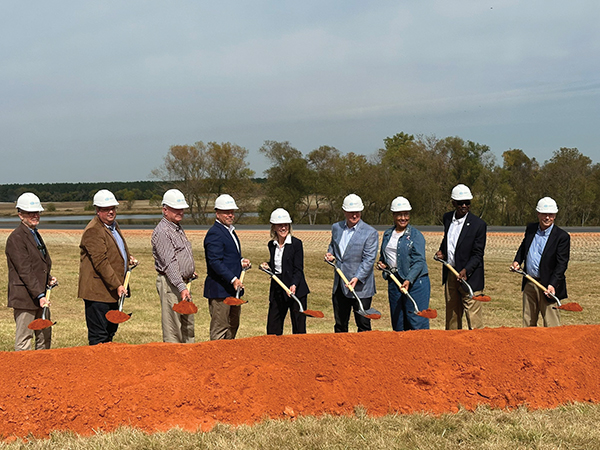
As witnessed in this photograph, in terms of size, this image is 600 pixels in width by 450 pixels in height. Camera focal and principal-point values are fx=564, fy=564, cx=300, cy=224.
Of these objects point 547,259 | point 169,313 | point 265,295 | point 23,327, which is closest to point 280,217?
point 169,313

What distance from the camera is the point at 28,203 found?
599cm

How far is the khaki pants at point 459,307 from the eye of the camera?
6.69 meters

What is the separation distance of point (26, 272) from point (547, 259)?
570cm

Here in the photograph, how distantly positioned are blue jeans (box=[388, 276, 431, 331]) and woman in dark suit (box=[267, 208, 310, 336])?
1.07 metres

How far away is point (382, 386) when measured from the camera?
15.2 feet

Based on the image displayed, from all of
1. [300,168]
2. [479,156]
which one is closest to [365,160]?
[300,168]

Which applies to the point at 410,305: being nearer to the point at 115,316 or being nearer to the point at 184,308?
the point at 184,308

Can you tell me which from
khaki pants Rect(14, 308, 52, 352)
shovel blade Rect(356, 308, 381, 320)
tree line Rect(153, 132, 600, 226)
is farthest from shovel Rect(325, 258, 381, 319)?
tree line Rect(153, 132, 600, 226)

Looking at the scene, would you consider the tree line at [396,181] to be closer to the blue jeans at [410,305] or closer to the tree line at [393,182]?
the tree line at [393,182]

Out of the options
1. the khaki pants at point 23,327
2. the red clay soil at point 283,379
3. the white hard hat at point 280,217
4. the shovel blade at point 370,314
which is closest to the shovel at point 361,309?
the shovel blade at point 370,314

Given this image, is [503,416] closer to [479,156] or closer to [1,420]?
[1,420]

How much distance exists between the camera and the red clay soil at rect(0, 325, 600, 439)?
424 cm

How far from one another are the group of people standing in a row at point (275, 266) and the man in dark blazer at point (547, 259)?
0.01 meters

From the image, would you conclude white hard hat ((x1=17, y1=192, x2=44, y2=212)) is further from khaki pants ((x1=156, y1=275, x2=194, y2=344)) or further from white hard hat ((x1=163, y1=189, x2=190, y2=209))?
khaki pants ((x1=156, y1=275, x2=194, y2=344))
